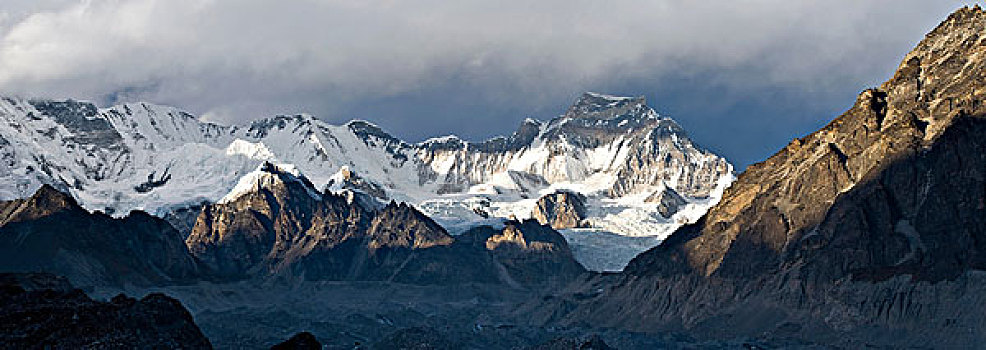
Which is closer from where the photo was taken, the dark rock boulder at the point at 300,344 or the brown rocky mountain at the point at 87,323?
the dark rock boulder at the point at 300,344

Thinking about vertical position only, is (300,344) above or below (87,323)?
below

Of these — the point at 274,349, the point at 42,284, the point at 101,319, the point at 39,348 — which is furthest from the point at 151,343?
the point at 42,284

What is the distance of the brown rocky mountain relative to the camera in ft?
403

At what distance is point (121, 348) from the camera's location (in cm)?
12756

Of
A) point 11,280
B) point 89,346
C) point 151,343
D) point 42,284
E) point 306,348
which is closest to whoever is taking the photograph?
point 306,348

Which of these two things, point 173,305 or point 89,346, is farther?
point 173,305

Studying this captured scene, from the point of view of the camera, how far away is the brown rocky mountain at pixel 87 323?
123 metres

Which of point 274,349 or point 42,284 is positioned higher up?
point 42,284

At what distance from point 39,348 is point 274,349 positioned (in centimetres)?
2454

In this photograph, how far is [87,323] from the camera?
422 feet

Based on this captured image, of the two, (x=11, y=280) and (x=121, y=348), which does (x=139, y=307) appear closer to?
(x=121, y=348)

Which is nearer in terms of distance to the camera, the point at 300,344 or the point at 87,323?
the point at 300,344

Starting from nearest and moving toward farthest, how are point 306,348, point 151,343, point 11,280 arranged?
point 306,348, point 151,343, point 11,280

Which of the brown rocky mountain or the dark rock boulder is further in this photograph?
the brown rocky mountain
